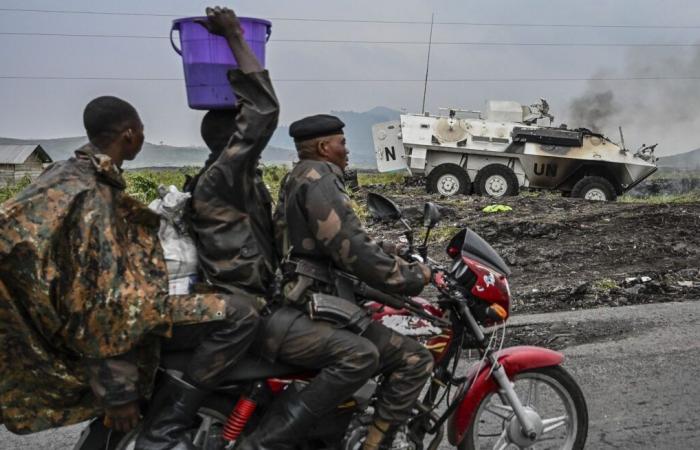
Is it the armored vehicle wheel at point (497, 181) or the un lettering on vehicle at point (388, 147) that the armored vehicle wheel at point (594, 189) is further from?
the un lettering on vehicle at point (388, 147)

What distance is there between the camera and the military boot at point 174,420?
3.23m

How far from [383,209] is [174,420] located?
1267 millimetres

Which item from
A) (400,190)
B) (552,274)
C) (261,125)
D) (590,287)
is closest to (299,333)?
(261,125)

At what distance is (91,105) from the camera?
3207mm

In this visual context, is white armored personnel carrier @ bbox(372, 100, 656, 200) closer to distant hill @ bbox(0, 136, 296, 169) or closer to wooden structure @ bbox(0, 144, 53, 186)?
distant hill @ bbox(0, 136, 296, 169)

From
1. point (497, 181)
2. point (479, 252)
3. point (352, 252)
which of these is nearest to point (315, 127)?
point (352, 252)

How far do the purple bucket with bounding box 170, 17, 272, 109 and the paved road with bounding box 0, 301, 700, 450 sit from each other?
2398 mm

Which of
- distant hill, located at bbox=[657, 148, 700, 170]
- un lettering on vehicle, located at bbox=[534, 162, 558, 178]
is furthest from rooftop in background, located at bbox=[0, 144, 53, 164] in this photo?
distant hill, located at bbox=[657, 148, 700, 170]

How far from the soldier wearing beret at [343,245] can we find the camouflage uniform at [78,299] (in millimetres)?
495

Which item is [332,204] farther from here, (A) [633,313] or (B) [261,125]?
(A) [633,313]

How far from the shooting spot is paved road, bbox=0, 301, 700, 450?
4730 mm

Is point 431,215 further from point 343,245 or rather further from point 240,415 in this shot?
point 240,415

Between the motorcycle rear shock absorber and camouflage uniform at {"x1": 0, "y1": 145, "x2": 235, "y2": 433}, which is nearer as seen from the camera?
camouflage uniform at {"x1": 0, "y1": 145, "x2": 235, "y2": 433}

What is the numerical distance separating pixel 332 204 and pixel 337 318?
462 mm
